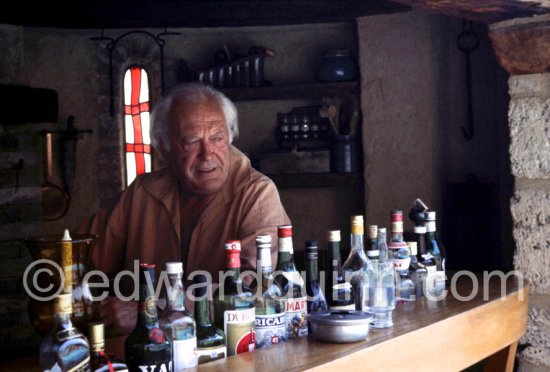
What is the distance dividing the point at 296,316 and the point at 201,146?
1.49 m

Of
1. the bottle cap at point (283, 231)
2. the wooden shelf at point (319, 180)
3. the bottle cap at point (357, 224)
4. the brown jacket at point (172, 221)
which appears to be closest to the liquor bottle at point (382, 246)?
the bottle cap at point (357, 224)

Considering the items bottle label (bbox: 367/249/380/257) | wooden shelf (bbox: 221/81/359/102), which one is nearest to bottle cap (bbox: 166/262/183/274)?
bottle label (bbox: 367/249/380/257)

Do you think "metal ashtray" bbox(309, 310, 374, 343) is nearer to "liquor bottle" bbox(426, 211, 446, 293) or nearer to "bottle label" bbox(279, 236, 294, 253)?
"bottle label" bbox(279, 236, 294, 253)

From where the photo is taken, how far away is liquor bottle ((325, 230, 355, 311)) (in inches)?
82.6

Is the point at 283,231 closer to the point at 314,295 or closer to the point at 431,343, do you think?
the point at 314,295

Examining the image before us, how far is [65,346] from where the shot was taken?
151 centimetres

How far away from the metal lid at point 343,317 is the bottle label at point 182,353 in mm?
394

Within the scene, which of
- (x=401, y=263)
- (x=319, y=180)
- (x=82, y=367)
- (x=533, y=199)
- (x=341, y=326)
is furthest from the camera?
(x=319, y=180)

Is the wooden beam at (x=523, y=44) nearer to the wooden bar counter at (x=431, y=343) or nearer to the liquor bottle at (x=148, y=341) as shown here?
the wooden bar counter at (x=431, y=343)

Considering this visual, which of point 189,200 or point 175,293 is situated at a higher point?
point 189,200

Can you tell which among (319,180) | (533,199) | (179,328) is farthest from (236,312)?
(319,180)

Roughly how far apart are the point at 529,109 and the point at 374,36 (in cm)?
233

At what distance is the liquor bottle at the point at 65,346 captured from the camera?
1.50 metres

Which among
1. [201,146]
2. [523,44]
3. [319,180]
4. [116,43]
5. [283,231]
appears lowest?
[283,231]
